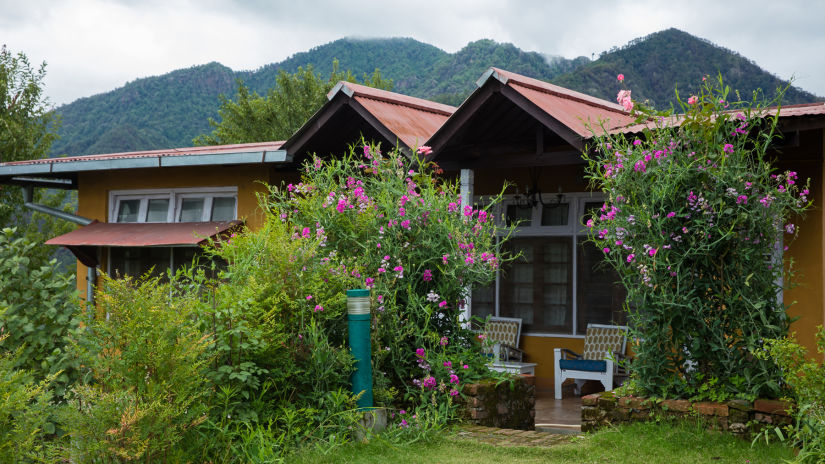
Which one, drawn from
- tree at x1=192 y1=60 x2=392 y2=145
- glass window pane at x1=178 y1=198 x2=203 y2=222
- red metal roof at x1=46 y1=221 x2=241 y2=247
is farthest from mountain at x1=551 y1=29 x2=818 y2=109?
red metal roof at x1=46 y1=221 x2=241 y2=247

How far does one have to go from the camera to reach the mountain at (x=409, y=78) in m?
36.8

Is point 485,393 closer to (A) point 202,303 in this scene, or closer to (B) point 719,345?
(B) point 719,345

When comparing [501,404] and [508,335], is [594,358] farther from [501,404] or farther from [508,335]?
[501,404]

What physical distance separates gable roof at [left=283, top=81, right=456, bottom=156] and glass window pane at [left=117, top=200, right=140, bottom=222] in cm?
355

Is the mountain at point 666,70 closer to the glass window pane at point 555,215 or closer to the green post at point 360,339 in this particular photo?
the glass window pane at point 555,215

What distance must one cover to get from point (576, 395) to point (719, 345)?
14.9ft

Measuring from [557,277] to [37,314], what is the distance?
23.7ft

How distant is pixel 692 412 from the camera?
5.70m

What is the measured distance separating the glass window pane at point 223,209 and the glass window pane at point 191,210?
0.82 feet

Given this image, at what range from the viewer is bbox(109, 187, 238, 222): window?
1170cm

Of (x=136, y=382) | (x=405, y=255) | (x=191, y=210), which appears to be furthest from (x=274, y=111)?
(x=136, y=382)

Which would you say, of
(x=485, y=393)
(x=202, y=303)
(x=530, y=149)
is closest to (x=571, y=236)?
(x=530, y=149)

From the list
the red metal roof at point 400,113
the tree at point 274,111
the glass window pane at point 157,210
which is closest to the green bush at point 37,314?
the red metal roof at point 400,113

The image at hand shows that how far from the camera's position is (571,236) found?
35.8 feet
